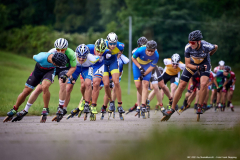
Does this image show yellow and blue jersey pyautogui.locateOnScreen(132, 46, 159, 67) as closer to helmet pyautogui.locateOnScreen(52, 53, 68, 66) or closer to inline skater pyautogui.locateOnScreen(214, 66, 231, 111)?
Result: helmet pyautogui.locateOnScreen(52, 53, 68, 66)

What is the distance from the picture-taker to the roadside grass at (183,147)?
407cm

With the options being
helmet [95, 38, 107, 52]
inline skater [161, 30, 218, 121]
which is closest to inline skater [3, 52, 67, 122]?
helmet [95, 38, 107, 52]

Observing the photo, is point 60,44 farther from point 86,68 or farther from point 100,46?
point 86,68

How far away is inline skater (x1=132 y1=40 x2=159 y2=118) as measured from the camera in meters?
11.6

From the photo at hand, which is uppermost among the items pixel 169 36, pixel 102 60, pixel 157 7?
pixel 157 7

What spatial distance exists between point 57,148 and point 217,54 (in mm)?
40695

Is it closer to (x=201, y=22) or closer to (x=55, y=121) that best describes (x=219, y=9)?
(x=201, y=22)

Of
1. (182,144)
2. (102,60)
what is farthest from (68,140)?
(102,60)

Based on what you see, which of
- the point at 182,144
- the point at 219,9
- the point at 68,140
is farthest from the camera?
the point at 219,9

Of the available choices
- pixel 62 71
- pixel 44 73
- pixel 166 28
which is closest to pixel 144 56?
pixel 62 71

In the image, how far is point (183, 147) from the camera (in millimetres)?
4367

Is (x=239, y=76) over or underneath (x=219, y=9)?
underneath

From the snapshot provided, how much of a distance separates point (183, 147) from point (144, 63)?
8.10 m

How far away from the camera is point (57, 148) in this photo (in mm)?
4773
